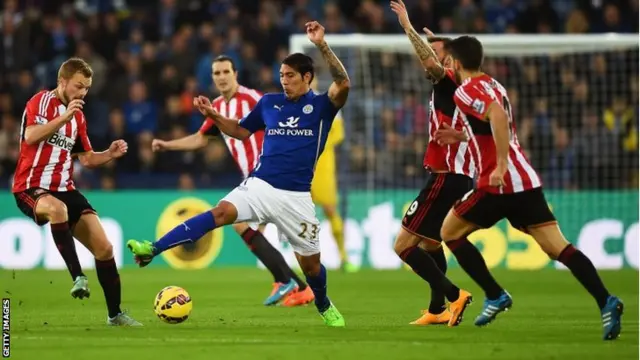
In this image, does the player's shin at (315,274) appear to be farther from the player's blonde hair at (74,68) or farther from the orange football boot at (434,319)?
the player's blonde hair at (74,68)

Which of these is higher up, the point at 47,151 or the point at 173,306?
the point at 47,151

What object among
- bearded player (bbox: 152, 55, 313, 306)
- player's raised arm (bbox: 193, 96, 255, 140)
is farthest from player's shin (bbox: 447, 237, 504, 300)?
bearded player (bbox: 152, 55, 313, 306)

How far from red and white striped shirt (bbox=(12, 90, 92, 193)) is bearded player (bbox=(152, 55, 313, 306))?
1650mm

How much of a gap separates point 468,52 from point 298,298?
390cm

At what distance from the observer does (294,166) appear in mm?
9312

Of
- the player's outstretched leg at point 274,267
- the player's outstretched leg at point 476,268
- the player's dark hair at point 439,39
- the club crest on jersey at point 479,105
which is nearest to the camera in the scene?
the club crest on jersey at point 479,105

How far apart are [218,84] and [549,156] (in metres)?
7.41

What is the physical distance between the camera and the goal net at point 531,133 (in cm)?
1742

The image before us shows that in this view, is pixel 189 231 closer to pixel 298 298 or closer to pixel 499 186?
pixel 499 186

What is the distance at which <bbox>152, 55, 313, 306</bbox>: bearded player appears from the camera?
11.8 metres

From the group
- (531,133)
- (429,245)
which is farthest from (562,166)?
(429,245)

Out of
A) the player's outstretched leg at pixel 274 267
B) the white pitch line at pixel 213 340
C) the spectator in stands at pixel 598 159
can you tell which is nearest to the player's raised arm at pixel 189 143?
the player's outstretched leg at pixel 274 267

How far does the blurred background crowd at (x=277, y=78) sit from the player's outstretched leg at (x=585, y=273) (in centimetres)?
956

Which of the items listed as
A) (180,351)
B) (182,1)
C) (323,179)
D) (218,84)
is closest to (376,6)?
(182,1)
